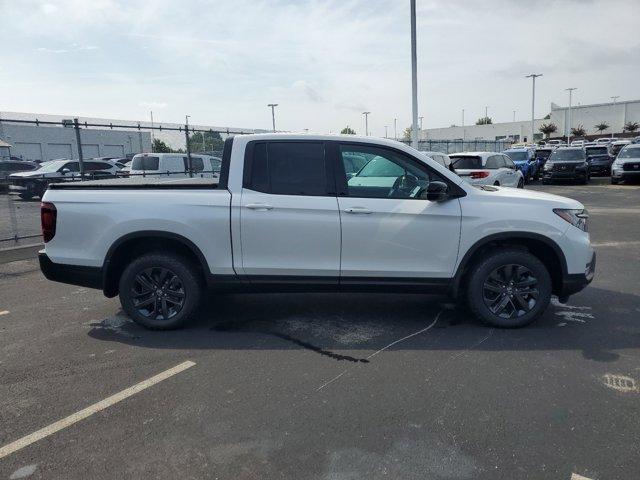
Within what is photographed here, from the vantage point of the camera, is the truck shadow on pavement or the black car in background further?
the black car in background

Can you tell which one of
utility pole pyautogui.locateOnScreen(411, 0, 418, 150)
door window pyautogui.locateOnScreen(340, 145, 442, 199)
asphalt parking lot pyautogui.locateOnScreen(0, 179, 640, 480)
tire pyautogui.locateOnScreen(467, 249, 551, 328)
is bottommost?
asphalt parking lot pyautogui.locateOnScreen(0, 179, 640, 480)

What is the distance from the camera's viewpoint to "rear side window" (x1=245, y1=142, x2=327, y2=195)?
4.66 metres

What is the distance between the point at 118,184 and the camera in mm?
4918

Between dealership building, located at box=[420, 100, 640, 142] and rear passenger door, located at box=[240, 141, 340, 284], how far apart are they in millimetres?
85093

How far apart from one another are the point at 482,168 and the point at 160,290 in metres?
12.0

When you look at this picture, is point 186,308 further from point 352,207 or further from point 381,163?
point 381,163

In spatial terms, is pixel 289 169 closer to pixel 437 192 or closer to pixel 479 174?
pixel 437 192

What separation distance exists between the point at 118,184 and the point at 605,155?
27467 millimetres

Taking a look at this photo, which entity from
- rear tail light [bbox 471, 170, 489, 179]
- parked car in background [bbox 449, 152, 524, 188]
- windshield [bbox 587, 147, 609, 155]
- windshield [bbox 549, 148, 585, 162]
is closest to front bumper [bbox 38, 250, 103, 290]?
parked car in background [bbox 449, 152, 524, 188]

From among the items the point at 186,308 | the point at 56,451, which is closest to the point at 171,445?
the point at 56,451

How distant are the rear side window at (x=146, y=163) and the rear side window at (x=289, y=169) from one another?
39.8 ft

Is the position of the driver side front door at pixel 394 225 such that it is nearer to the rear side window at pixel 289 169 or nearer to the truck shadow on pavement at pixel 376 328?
the rear side window at pixel 289 169

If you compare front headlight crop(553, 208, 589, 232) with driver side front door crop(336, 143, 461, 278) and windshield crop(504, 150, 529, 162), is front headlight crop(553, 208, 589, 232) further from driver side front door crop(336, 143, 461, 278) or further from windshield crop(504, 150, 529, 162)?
windshield crop(504, 150, 529, 162)

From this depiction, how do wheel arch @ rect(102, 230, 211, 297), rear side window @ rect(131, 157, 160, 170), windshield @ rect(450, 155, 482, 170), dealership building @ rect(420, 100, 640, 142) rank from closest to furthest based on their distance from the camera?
wheel arch @ rect(102, 230, 211, 297), windshield @ rect(450, 155, 482, 170), rear side window @ rect(131, 157, 160, 170), dealership building @ rect(420, 100, 640, 142)
